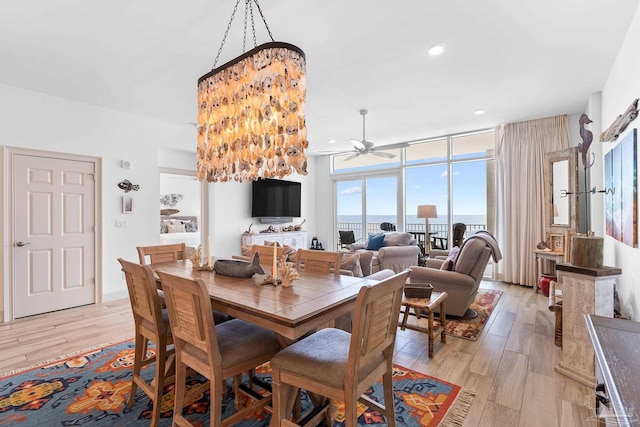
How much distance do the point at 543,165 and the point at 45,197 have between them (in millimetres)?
7132

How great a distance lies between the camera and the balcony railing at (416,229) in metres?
6.59

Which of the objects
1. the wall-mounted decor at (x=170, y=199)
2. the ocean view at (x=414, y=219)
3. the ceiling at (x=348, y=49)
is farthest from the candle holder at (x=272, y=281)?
the wall-mounted decor at (x=170, y=199)

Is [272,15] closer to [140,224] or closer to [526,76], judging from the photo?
[526,76]

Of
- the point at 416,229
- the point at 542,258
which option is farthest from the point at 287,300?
the point at 416,229

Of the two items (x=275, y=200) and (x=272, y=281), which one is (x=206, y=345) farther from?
(x=275, y=200)

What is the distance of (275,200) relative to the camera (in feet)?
22.4

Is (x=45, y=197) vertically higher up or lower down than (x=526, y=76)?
lower down

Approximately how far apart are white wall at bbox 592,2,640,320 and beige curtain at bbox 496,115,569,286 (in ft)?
4.78

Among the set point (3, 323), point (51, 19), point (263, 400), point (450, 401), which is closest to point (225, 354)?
point (263, 400)

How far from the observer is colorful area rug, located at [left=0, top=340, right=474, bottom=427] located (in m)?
1.84

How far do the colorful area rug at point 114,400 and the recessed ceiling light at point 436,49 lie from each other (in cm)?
284

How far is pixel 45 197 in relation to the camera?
3.83 m

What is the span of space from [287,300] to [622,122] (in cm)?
314

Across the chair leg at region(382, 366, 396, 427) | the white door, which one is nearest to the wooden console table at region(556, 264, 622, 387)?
the chair leg at region(382, 366, 396, 427)
